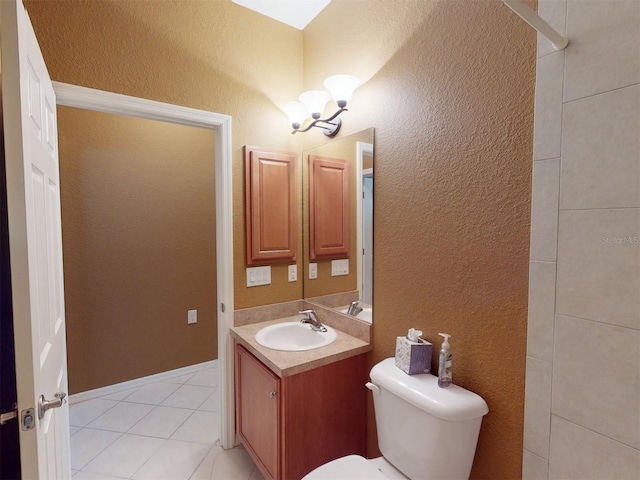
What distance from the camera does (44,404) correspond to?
926mm

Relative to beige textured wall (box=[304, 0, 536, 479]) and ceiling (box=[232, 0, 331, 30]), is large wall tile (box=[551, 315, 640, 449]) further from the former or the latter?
ceiling (box=[232, 0, 331, 30])

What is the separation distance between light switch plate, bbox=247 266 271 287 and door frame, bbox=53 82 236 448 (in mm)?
125

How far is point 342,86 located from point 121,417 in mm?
2638

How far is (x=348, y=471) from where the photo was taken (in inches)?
47.5

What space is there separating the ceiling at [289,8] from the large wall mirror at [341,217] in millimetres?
820

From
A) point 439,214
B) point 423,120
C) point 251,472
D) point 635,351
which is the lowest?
point 251,472

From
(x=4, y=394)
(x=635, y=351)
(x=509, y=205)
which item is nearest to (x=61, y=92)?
(x=4, y=394)

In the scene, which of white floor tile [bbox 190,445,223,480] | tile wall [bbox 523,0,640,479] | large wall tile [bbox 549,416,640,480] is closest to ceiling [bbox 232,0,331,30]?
tile wall [bbox 523,0,640,479]

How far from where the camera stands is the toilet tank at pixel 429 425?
1.10 m

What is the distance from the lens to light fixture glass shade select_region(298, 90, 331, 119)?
184 centimetres

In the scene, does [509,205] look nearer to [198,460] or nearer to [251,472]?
[251,472]

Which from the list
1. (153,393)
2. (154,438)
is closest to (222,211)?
(154,438)

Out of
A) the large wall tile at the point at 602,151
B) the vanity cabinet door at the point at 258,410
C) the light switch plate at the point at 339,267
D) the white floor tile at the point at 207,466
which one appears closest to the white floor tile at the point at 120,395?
the white floor tile at the point at 207,466

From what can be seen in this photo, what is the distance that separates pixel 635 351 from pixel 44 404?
1589 mm
